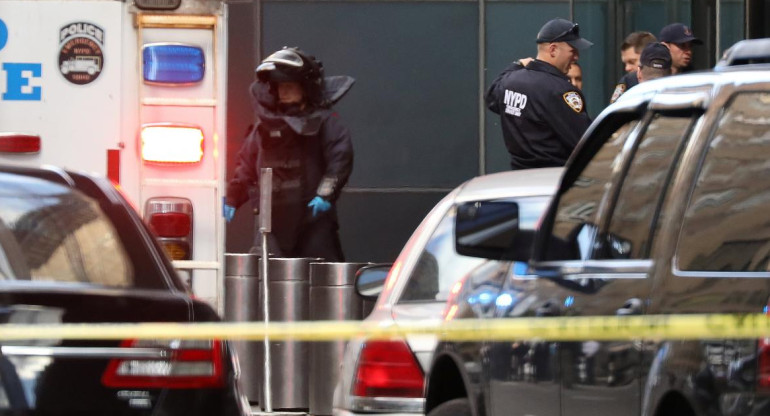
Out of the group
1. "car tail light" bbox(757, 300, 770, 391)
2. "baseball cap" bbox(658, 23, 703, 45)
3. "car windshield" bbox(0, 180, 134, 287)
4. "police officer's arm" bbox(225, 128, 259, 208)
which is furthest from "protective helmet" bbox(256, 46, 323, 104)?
"car tail light" bbox(757, 300, 770, 391)

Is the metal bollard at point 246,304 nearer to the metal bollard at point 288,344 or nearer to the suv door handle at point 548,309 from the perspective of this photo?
the metal bollard at point 288,344

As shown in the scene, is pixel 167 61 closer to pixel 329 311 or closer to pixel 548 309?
pixel 329 311

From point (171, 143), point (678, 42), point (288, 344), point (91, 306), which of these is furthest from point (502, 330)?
point (678, 42)

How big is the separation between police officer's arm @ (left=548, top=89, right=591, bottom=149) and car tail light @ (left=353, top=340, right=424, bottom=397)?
10.9ft

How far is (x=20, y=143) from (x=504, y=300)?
3.48m

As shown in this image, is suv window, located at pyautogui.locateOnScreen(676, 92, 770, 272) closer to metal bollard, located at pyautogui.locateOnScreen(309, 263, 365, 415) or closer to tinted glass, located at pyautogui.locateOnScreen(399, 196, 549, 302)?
tinted glass, located at pyautogui.locateOnScreen(399, 196, 549, 302)

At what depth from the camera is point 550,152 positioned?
32.8 ft

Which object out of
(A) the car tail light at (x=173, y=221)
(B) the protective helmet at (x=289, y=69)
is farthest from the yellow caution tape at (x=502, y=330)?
(B) the protective helmet at (x=289, y=69)

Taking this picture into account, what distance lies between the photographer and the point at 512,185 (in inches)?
283

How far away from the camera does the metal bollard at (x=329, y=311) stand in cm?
1055

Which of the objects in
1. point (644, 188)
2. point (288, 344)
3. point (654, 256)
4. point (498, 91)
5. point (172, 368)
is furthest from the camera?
point (288, 344)

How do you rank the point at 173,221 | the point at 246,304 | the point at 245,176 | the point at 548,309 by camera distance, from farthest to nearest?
the point at 245,176 < the point at 246,304 < the point at 173,221 < the point at 548,309

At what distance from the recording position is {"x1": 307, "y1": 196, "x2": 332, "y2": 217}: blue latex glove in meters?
11.2

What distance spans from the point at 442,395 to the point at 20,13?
11.3 ft
